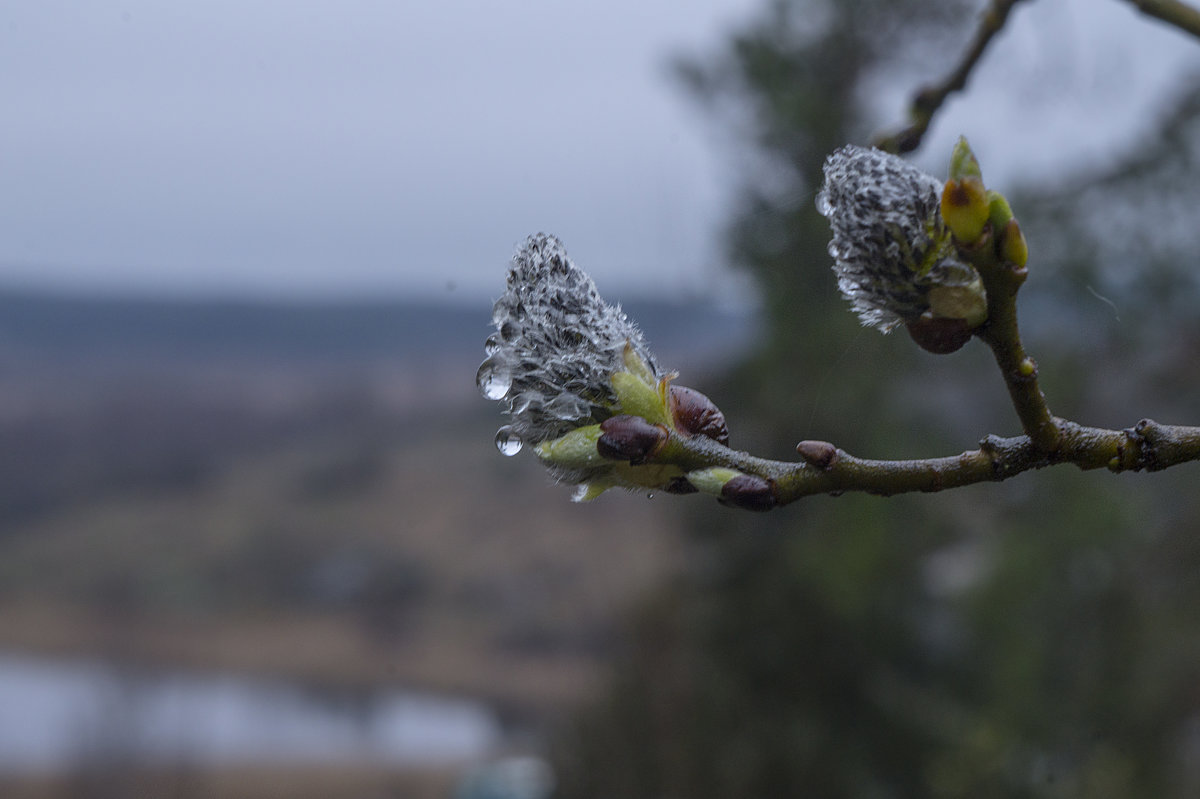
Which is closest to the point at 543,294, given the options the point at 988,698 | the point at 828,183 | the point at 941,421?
the point at 828,183

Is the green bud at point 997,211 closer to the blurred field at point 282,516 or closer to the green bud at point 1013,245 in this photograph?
the green bud at point 1013,245

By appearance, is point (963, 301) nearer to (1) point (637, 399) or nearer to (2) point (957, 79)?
(1) point (637, 399)

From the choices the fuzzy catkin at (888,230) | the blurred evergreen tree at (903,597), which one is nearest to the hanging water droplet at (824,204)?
the fuzzy catkin at (888,230)

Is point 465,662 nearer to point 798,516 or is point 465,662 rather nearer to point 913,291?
point 798,516

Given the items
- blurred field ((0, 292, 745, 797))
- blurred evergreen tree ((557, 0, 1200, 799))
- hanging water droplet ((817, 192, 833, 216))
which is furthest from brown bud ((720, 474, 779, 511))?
blurred field ((0, 292, 745, 797))

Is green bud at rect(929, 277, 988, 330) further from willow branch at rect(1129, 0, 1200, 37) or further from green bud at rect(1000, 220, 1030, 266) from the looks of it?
willow branch at rect(1129, 0, 1200, 37)
